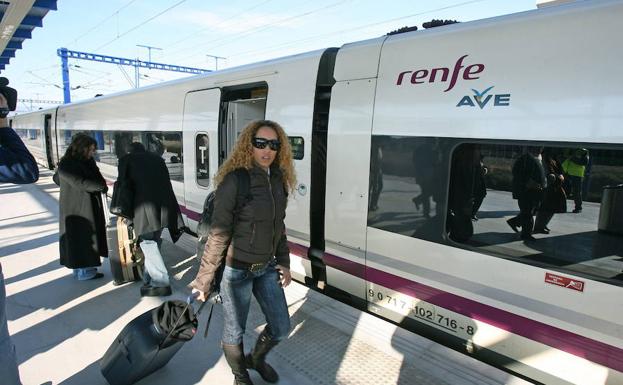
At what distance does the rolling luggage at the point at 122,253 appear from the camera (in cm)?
421

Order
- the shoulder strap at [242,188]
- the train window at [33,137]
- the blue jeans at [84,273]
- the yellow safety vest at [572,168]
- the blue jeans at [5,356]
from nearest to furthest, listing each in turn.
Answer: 1. the blue jeans at [5,356]
2. the shoulder strap at [242,188]
3. the yellow safety vest at [572,168]
4. the blue jeans at [84,273]
5. the train window at [33,137]

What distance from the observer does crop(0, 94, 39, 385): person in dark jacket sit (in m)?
1.91

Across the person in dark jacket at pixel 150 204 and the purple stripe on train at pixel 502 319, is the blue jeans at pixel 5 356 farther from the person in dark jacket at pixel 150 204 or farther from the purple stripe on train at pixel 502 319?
the purple stripe on train at pixel 502 319

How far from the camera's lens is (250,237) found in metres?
2.25

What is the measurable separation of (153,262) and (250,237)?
82.5 inches

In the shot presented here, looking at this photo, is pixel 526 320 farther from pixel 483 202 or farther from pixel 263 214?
pixel 263 214

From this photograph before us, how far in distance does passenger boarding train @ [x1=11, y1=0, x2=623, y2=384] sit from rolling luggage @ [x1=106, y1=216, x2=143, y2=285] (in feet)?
5.64

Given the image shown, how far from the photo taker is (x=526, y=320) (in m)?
2.58

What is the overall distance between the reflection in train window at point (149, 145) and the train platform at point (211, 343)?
8.11 ft

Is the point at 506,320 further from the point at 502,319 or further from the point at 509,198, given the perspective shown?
the point at 509,198

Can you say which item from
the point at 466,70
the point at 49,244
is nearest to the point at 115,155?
the point at 49,244

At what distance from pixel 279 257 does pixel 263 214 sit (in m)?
0.46

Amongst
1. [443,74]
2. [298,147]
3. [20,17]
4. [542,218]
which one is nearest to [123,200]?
[298,147]

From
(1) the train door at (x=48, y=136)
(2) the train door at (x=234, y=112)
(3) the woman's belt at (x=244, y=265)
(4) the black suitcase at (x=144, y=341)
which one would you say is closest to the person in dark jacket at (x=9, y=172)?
(4) the black suitcase at (x=144, y=341)
